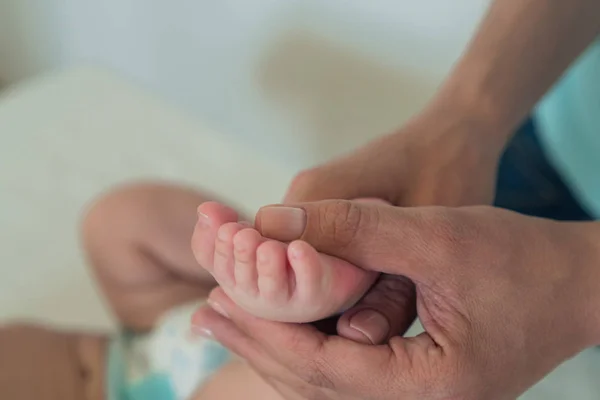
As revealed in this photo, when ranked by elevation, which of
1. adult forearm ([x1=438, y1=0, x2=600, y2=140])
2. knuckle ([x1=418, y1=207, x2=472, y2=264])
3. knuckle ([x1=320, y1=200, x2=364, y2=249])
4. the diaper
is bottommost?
the diaper

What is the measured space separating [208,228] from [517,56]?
0.37 m

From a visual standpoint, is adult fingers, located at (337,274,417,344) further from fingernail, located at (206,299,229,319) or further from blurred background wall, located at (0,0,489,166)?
blurred background wall, located at (0,0,489,166)

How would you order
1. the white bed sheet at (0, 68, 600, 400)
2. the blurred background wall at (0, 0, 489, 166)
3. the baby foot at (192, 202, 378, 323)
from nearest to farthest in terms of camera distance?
the baby foot at (192, 202, 378, 323)
the white bed sheet at (0, 68, 600, 400)
the blurred background wall at (0, 0, 489, 166)

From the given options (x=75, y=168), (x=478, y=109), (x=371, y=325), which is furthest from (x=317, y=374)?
(x=75, y=168)

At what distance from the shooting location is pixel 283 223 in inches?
17.1

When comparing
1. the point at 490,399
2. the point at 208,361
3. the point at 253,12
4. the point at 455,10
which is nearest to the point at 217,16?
the point at 253,12

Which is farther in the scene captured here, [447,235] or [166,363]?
[166,363]

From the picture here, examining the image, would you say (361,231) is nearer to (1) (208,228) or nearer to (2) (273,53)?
(1) (208,228)

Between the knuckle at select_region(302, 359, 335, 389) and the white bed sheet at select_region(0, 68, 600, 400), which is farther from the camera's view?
the white bed sheet at select_region(0, 68, 600, 400)

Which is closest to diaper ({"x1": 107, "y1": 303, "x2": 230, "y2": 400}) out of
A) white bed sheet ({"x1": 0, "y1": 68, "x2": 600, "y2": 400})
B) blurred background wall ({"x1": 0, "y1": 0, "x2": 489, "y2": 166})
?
white bed sheet ({"x1": 0, "y1": 68, "x2": 600, "y2": 400})

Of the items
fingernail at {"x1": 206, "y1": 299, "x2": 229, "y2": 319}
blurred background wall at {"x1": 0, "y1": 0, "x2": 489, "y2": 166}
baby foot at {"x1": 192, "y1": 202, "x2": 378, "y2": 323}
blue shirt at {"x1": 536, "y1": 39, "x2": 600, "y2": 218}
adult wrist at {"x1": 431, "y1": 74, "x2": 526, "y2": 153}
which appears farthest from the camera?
blurred background wall at {"x1": 0, "y1": 0, "x2": 489, "y2": 166}

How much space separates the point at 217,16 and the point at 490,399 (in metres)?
0.99

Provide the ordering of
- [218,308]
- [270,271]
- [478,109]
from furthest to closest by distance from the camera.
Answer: [478,109] < [218,308] < [270,271]

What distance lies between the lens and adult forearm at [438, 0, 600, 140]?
25.6 inches
